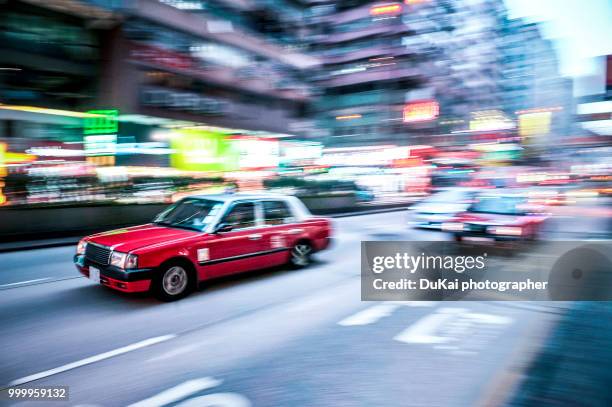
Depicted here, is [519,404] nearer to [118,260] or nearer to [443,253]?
[118,260]

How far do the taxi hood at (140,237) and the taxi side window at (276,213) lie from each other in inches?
59.3

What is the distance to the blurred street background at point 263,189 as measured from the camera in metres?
3.55

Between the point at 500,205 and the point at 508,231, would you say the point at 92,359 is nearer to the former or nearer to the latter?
the point at 508,231

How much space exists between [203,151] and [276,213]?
988 inches

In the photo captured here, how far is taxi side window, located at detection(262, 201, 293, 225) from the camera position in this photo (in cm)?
723

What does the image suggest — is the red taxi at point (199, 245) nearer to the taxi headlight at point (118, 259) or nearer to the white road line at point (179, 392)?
the taxi headlight at point (118, 259)

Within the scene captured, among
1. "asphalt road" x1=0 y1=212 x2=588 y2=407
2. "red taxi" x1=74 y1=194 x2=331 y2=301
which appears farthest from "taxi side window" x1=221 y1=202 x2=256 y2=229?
"asphalt road" x1=0 y1=212 x2=588 y2=407

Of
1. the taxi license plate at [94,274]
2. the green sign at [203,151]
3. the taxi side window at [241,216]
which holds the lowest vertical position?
the taxi license plate at [94,274]

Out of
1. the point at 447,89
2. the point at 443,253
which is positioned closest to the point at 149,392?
the point at 443,253

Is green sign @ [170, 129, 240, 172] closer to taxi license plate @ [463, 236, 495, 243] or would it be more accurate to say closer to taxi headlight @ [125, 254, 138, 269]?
taxi license plate @ [463, 236, 495, 243]

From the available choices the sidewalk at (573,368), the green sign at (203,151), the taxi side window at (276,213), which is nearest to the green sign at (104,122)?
the green sign at (203,151)

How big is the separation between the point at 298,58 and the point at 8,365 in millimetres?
38222

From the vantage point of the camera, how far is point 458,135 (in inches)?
2808

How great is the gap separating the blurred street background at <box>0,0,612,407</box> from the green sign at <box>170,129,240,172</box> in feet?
0.54
